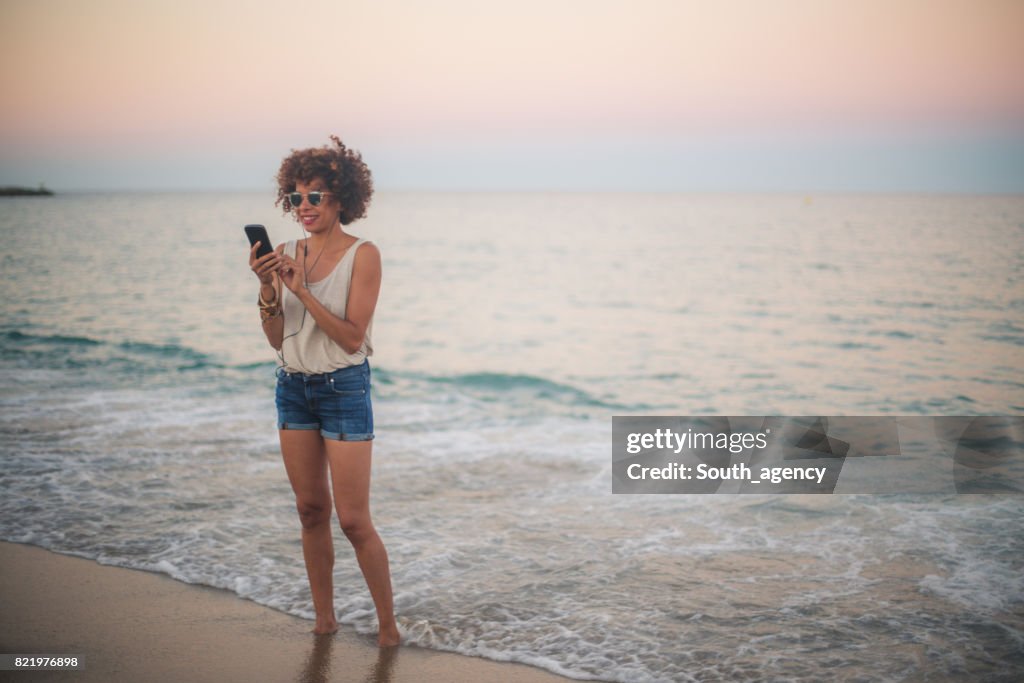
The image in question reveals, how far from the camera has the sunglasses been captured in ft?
11.2

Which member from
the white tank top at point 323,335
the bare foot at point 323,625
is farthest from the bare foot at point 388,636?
the white tank top at point 323,335

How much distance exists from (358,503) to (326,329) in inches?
32.1

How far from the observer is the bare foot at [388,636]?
3928 millimetres

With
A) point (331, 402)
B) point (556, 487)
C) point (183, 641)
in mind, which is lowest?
point (556, 487)

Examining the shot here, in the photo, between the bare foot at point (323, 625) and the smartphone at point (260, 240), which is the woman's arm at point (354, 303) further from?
the bare foot at point (323, 625)

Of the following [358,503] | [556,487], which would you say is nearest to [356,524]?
[358,503]

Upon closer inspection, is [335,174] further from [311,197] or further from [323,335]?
[323,335]

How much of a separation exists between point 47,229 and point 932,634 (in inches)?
2101

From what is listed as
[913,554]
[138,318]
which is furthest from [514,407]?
[138,318]

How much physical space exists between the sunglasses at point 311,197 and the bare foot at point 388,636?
2067 millimetres

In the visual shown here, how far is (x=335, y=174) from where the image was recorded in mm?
3500

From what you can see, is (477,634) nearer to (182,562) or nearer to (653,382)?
(182,562)

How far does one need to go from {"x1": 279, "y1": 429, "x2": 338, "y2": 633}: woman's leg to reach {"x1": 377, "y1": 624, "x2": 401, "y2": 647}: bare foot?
1.02 feet

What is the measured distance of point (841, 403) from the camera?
12.3 metres
